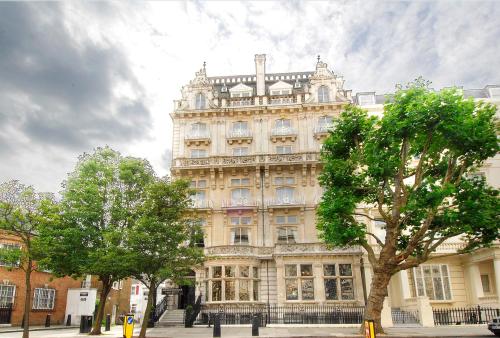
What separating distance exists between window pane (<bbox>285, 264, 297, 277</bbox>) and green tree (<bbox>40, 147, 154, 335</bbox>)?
13.4 m

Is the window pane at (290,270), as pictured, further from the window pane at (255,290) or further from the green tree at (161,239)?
the green tree at (161,239)

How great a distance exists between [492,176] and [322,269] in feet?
54.1

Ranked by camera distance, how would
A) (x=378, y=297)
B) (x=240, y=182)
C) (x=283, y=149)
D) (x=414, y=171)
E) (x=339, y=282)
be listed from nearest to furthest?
(x=378, y=297) < (x=414, y=171) < (x=339, y=282) < (x=240, y=182) < (x=283, y=149)

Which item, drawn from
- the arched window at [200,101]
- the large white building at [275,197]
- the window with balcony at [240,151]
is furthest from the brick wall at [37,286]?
the arched window at [200,101]

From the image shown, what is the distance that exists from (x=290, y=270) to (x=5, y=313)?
23.6 metres

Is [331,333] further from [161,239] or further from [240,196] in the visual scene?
[240,196]

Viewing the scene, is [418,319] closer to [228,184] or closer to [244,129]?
[228,184]

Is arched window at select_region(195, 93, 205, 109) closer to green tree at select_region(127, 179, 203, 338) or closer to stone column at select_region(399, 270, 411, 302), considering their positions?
green tree at select_region(127, 179, 203, 338)

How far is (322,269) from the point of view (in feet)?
102

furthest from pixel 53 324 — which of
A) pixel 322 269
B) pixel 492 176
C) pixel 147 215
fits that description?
pixel 492 176

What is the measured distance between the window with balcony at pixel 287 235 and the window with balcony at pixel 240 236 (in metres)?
2.85

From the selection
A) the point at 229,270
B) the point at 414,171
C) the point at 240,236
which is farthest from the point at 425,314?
the point at 240,236

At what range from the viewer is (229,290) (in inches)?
1230

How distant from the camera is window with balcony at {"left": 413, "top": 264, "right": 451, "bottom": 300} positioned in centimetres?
3069
